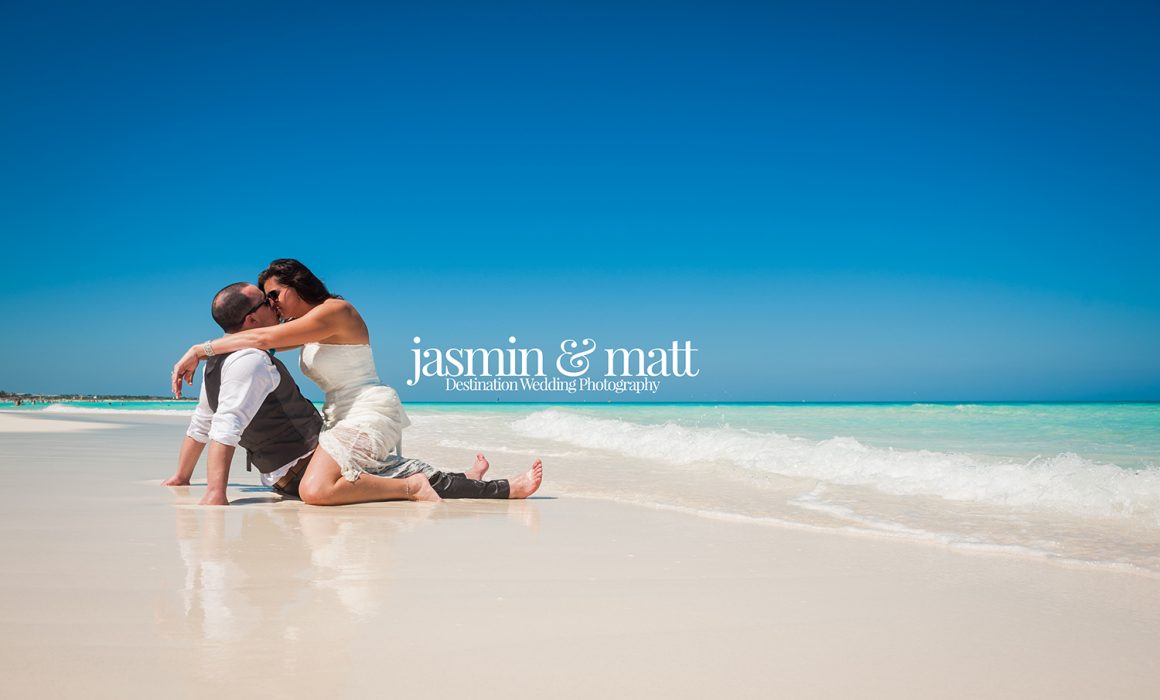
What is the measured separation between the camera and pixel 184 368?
3.79 meters

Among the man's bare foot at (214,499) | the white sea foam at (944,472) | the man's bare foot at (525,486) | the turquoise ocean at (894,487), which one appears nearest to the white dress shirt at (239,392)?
the man's bare foot at (214,499)

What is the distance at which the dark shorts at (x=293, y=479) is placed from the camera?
425cm

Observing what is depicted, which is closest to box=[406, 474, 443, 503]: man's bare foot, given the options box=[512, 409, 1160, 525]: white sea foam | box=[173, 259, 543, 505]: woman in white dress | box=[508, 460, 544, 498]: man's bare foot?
box=[173, 259, 543, 505]: woman in white dress

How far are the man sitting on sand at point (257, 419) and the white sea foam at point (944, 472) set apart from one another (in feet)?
10.9

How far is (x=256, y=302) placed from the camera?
418 cm

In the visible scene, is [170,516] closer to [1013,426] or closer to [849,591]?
[849,591]

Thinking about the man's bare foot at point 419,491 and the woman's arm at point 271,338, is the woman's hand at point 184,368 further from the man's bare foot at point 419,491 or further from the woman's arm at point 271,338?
the man's bare foot at point 419,491

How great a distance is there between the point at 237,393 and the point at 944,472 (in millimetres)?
4957

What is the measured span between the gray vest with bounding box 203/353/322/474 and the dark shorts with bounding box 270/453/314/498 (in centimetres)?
4

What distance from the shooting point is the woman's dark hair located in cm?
420

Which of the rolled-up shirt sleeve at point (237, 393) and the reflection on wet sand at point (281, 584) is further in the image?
the rolled-up shirt sleeve at point (237, 393)

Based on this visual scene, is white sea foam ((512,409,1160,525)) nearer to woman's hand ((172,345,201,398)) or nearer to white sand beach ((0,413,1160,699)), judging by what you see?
white sand beach ((0,413,1160,699))

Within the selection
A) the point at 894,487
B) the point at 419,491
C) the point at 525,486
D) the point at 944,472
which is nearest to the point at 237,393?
the point at 419,491

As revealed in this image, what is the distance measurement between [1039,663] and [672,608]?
88 centimetres
